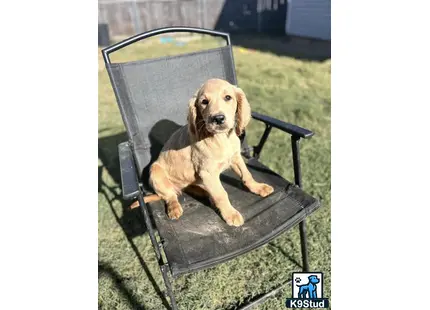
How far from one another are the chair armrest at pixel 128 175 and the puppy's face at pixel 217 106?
477 mm

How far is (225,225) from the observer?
1.78 m

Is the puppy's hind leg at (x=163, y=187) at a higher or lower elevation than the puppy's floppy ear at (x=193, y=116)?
lower

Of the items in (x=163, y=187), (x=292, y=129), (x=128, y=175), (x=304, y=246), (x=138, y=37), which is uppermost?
(x=138, y=37)

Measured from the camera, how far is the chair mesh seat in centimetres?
156

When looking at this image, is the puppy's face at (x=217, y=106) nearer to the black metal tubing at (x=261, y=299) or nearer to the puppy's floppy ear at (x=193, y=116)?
the puppy's floppy ear at (x=193, y=116)

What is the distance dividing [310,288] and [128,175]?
4.62 ft

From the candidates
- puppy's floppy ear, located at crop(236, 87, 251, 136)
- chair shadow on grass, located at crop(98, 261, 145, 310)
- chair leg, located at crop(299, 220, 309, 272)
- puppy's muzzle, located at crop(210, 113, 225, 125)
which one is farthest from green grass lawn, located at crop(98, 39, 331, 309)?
puppy's muzzle, located at crop(210, 113, 225, 125)

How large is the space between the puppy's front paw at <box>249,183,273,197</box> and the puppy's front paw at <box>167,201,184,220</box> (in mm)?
490

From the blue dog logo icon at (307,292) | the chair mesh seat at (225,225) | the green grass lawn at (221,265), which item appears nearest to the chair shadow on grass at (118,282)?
the green grass lawn at (221,265)

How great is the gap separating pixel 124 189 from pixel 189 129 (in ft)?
1.77

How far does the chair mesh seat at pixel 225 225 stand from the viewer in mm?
1556

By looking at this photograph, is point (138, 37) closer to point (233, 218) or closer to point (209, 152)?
point (209, 152)

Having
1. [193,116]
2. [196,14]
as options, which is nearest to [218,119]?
[193,116]
